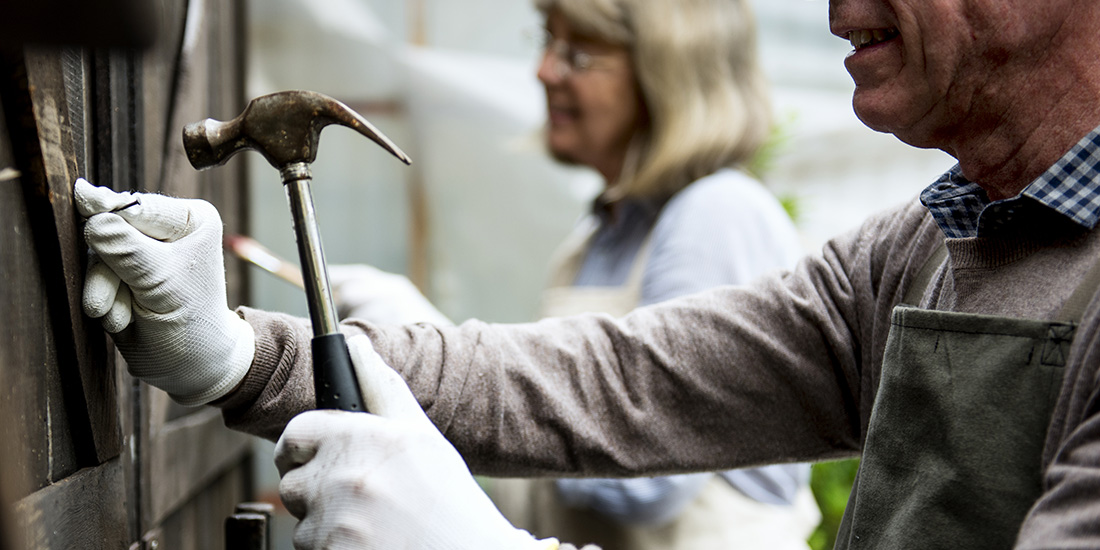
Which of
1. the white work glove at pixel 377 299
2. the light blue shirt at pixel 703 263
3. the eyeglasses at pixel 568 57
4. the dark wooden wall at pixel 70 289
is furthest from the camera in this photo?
the eyeglasses at pixel 568 57

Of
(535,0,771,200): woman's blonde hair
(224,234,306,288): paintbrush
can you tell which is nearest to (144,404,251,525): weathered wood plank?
(224,234,306,288): paintbrush

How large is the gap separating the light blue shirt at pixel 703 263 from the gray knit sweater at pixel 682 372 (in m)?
0.46

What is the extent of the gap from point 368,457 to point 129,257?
27 centimetres

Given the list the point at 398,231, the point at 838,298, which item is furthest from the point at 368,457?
the point at 398,231

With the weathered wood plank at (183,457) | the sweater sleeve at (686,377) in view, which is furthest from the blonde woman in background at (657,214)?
the sweater sleeve at (686,377)

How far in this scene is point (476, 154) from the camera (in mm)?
3439

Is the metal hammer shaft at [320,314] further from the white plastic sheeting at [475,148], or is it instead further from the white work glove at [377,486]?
the white plastic sheeting at [475,148]

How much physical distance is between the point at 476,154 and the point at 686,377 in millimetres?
2364

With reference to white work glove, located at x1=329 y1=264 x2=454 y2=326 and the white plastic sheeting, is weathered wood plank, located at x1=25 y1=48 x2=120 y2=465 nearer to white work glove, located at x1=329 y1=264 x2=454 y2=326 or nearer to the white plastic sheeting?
white work glove, located at x1=329 y1=264 x2=454 y2=326

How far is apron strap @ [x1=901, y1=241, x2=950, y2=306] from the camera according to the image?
1.05m

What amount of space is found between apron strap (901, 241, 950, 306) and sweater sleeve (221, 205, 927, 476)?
0.05m

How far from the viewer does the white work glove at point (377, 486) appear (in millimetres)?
773

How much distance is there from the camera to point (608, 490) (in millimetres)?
1737

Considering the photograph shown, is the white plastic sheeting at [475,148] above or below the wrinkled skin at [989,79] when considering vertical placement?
below
